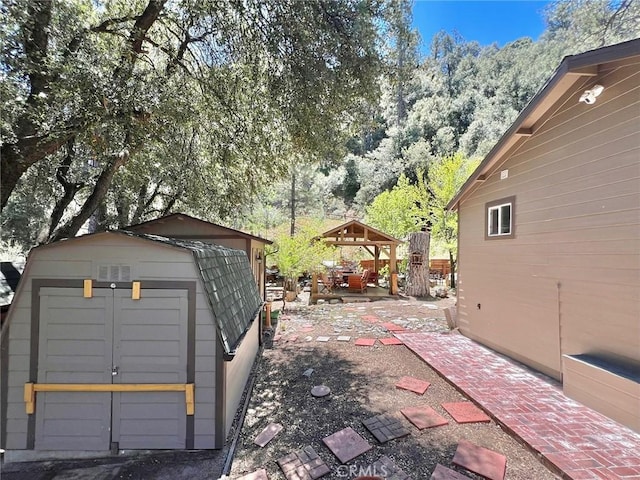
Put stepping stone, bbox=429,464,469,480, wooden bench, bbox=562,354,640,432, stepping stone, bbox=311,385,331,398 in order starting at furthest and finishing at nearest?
stepping stone, bbox=311,385,331,398
wooden bench, bbox=562,354,640,432
stepping stone, bbox=429,464,469,480

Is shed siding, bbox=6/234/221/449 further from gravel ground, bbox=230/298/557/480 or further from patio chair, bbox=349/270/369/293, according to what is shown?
patio chair, bbox=349/270/369/293

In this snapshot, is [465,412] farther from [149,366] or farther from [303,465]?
[149,366]

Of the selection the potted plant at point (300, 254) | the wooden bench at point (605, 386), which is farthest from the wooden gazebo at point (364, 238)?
the wooden bench at point (605, 386)

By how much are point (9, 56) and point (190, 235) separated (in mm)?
4971

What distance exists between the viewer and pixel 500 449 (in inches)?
121

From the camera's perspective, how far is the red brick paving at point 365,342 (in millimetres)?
6555

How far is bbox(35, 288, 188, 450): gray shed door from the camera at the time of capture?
10.4ft

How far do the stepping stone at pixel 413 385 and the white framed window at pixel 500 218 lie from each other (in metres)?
3.14

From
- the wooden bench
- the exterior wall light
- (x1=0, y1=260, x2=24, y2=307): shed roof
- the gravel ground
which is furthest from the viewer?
(x1=0, y1=260, x2=24, y2=307): shed roof

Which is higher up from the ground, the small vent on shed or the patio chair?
the small vent on shed

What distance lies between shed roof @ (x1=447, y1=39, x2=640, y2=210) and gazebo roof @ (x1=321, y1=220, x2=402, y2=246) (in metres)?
7.01

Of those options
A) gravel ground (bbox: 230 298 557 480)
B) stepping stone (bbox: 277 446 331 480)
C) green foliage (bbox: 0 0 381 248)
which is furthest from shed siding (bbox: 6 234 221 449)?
green foliage (bbox: 0 0 381 248)

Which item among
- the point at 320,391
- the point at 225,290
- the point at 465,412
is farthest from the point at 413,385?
the point at 225,290

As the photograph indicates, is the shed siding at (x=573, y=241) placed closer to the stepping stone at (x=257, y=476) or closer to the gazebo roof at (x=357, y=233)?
the stepping stone at (x=257, y=476)
